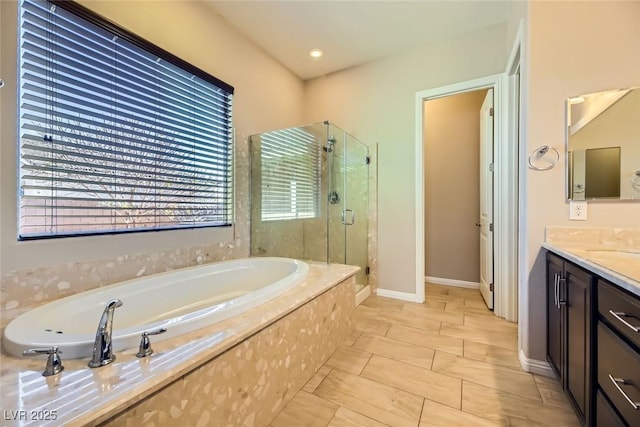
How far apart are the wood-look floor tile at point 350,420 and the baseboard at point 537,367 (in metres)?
1.09

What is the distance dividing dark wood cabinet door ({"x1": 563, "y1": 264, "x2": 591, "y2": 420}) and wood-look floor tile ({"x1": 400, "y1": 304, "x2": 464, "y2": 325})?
114cm

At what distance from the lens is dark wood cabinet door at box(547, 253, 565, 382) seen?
4.55ft

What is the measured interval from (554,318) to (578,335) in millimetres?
363

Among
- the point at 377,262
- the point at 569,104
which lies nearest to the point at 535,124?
the point at 569,104

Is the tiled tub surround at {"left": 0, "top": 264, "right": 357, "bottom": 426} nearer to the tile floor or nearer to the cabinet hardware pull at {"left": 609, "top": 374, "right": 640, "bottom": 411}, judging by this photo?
the tile floor

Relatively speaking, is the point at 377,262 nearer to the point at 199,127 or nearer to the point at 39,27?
the point at 199,127

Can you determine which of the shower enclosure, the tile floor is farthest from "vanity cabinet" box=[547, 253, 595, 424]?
the shower enclosure

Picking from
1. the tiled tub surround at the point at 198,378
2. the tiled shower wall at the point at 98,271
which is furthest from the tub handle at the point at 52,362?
the tiled shower wall at the point at 98,271

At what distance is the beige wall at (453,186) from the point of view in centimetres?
337

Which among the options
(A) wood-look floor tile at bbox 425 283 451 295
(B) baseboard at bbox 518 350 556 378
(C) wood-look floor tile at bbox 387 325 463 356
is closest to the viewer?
(B) baseboard at bbox 518 350 556 378

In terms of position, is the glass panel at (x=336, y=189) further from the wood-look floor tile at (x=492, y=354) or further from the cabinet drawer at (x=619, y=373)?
the cabinet drawer at (x=619, y=373)

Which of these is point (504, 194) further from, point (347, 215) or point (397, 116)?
point (347, 215)

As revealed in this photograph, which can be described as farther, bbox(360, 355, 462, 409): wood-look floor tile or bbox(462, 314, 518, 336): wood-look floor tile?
bbox(462, 314, 518, 336): wood-look floor tile

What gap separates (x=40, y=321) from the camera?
1175 mm
